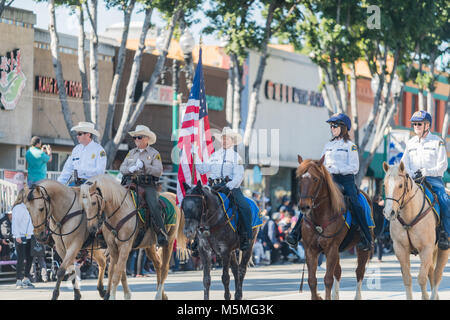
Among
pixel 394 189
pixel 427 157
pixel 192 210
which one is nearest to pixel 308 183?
pixel 394 189

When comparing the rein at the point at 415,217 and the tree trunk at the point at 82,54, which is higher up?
the tree trunk at the point at 82,54

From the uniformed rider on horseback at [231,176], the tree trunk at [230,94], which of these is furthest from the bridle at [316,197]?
the tree trunk at [230,94]

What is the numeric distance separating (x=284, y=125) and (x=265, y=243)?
1385 centimetres

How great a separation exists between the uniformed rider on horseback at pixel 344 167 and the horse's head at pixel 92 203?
2773 mm

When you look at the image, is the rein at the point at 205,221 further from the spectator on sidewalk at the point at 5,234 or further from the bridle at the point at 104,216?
the spectator on sidewalk at the point at 5,234

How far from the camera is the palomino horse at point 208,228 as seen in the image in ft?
42.8

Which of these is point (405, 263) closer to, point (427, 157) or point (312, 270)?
point (312, 270)

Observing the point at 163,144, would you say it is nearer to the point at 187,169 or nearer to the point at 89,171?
the point at 187,169

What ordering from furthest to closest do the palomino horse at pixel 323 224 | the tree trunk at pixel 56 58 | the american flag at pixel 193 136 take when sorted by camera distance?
the tree trunk at pixel 56 58
the american flag at pixel 193 136
the palomino horse at pixel 323 224

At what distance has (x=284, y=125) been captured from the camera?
4100cm

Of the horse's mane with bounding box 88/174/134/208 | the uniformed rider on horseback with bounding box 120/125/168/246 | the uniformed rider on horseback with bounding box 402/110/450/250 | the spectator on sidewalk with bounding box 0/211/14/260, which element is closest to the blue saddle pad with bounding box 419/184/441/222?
the uniformed rider on horseback with bounding box 402/110/450/250

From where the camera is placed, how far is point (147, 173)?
14.8m

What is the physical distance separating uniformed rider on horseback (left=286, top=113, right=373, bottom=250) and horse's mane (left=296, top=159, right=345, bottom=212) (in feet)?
1.18
